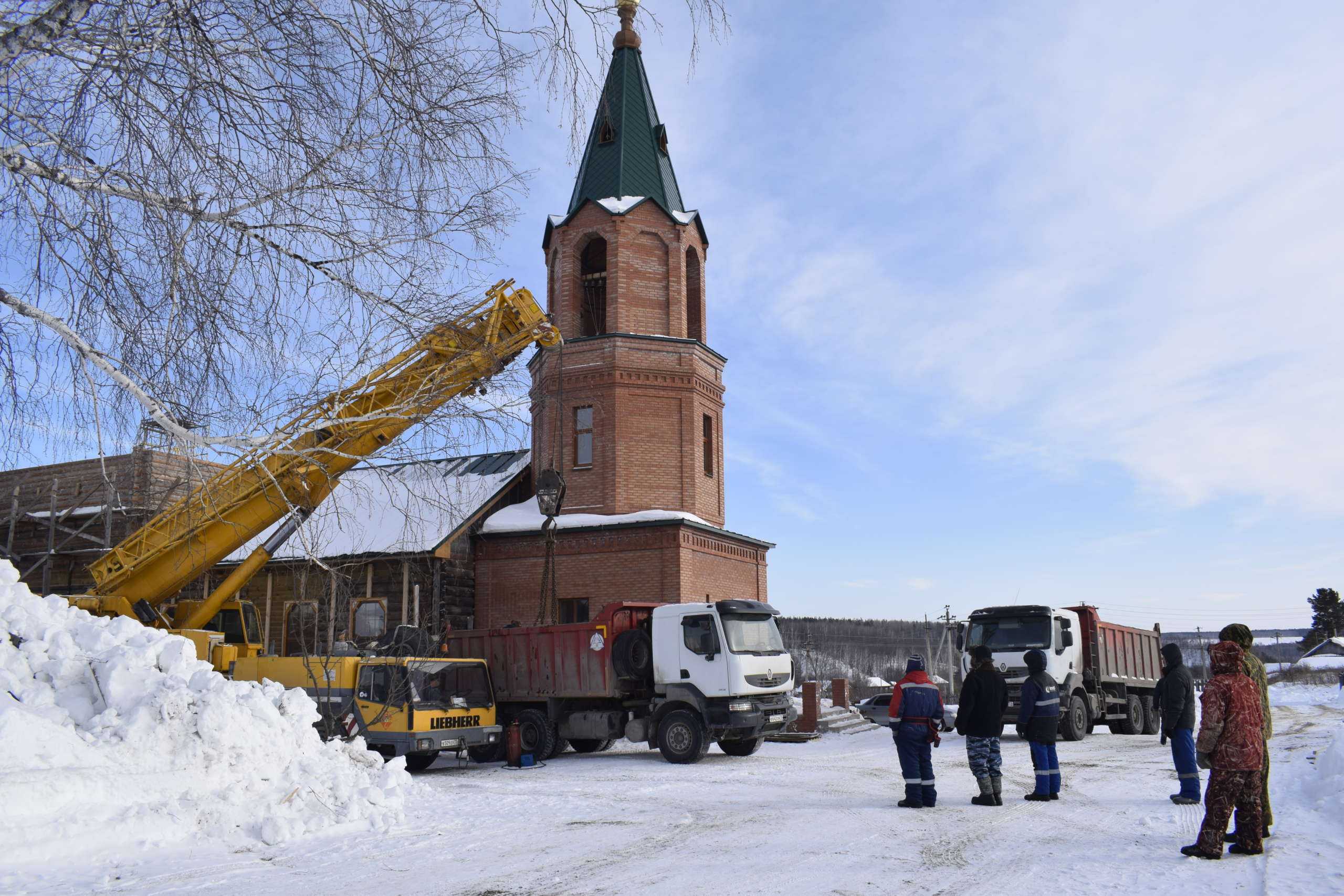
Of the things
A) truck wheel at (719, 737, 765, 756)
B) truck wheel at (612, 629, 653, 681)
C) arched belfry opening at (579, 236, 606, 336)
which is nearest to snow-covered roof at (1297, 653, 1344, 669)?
arched belfry opening at (579, 236, 606, 336)

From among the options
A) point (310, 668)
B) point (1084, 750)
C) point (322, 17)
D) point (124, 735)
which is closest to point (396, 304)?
point (322, 17)

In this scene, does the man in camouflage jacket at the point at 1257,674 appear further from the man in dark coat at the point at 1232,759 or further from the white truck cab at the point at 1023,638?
the white truck cab at the point at 1023,638

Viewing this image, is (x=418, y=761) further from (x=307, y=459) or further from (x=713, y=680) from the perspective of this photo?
(x=307, y=459)

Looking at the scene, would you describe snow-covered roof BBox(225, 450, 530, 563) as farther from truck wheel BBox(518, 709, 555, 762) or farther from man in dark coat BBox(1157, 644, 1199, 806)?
man in dark coat BBox(1157, 644, 1199, 806)

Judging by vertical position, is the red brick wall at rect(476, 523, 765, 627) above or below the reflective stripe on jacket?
above

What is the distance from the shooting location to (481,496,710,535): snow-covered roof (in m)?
23.4

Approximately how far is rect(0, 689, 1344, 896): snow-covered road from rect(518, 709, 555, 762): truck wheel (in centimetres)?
408

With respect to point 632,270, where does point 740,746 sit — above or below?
below

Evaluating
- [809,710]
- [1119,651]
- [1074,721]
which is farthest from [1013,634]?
[809,710]

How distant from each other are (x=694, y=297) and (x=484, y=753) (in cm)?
1434

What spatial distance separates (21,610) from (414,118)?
288 inches

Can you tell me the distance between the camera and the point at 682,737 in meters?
15.6

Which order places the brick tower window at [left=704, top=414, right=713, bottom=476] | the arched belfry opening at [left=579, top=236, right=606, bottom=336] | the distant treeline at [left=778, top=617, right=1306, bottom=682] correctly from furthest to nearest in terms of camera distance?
the distant treeline at [left=778, top=617, right=1306, bottom=682] < the arched belfry opening at [left=579, top=236, right=606, bottom=336] < the brick tower window at [left=704, top=414, right=713, bottom=476]

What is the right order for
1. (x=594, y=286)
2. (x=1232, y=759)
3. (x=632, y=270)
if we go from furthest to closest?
(x=594, y=286), (x=632, y=270), (x=1232, y=759)
